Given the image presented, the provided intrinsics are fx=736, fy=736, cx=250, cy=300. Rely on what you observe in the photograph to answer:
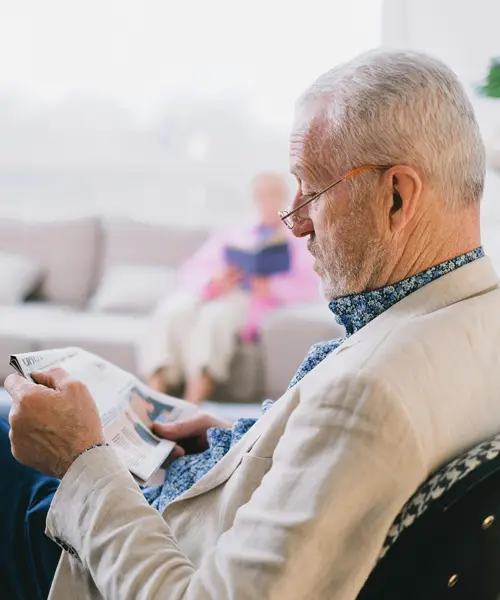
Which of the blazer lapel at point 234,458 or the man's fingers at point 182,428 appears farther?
the man's fingers at point 182,428

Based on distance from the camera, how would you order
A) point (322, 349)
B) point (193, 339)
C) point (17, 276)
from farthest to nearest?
1. point (17, 276)
2. point (193, 339)
3. point (322, 349)

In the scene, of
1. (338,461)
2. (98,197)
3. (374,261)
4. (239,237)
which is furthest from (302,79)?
(338,461)

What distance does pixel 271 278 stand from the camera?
3.20 meters

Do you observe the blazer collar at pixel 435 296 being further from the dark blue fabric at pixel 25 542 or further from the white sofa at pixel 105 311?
the white sofa at pixel 105 311

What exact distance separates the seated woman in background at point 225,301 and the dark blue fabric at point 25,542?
1946 mm

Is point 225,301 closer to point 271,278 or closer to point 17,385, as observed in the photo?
point 271,278

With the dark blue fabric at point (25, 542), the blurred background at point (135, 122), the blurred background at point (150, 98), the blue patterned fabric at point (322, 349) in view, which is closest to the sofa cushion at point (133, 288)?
the blurred background at point (135, 122)

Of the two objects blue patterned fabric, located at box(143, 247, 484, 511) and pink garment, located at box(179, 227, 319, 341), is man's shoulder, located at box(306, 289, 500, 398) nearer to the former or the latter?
blue patterned fabric, located at box(143, 247, 484, 511)

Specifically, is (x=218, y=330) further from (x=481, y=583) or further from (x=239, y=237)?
(x=481, y=583)

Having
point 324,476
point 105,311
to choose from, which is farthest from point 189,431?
point 105,311

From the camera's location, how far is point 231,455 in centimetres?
96

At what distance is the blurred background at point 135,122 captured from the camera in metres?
3.82

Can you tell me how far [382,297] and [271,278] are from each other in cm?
226

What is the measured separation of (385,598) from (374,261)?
0.40 meters
